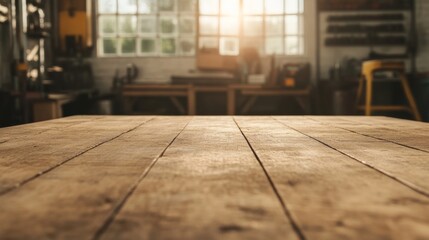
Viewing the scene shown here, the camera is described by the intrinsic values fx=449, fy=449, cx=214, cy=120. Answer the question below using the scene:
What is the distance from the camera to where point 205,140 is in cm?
148

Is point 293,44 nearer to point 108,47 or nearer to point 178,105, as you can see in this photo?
point 178,105

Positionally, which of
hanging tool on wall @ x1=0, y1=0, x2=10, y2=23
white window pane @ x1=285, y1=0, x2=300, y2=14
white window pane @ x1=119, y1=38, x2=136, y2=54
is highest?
white window pane @ x1=285, y1=0, x2=300, y2=14

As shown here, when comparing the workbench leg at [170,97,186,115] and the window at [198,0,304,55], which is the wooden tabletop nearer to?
the workbench leg at [170,97,186,115]

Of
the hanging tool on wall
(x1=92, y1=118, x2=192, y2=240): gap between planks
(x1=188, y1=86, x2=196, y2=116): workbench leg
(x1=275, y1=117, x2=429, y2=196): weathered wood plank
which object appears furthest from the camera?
(x1=188, y1=86, x2=196, y2=116): workbench leg

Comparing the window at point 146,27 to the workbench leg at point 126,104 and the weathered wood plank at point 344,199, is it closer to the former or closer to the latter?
the workbench leg at point 126,104

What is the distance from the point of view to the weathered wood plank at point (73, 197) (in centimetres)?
54

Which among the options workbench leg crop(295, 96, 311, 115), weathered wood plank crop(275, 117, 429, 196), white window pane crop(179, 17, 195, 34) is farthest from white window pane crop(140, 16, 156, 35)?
weathered wood plank crop(275, 117, 429, 196)

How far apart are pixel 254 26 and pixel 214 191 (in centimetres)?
609

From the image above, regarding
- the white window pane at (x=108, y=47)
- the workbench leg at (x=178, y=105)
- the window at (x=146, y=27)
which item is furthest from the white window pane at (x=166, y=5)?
the workbench leg at (x=178, y=105)

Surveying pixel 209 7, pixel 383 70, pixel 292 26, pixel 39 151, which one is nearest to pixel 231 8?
pixel 209 7

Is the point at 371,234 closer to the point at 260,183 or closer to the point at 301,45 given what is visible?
the point at 260,183

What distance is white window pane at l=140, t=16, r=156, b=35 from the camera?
6520 millimetres

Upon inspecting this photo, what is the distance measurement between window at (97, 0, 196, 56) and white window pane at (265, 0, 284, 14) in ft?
3.53

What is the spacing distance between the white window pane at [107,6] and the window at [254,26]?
4.21ft
